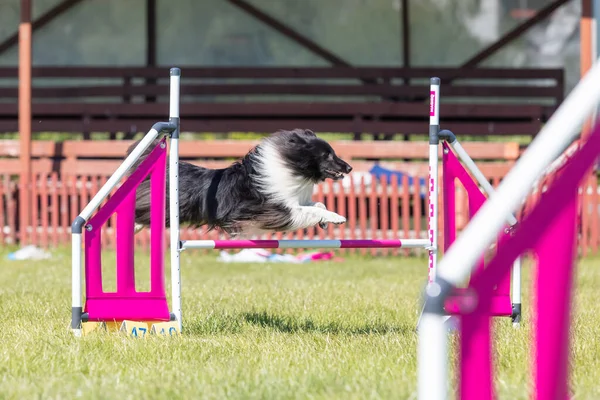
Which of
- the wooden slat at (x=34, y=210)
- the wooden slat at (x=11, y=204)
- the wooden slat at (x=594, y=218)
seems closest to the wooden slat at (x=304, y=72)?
the wooden slat at (x=11, y=204)

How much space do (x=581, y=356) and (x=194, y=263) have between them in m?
6.69

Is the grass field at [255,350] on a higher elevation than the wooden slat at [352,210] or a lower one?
lower

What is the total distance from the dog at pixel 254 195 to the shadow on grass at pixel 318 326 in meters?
0.53

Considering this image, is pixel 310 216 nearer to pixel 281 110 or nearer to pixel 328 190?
pixel 328 190

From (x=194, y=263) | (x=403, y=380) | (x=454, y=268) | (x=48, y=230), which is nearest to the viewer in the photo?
(x=454, y=268)

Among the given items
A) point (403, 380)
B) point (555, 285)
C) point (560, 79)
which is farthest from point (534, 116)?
point (555, 285)

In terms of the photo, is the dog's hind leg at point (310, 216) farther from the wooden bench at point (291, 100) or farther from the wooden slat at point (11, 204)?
the wooden bench at point (291, 100)

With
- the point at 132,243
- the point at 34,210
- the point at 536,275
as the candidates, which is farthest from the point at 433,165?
the point at 34,210

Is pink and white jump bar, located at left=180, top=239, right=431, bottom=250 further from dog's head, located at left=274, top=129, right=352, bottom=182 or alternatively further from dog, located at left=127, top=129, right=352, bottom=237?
dog's head, located at left=274, top=129, right=352, bottom=182

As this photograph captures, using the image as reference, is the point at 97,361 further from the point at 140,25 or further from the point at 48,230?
the point at 140,25

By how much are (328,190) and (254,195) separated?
5.76 metres

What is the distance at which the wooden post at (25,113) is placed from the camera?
1135 cm

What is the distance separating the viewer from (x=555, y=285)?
6.82 feet

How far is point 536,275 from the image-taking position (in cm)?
214
